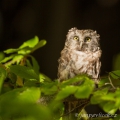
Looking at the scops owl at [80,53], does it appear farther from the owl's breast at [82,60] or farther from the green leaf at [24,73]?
the green leaf at [24,73]

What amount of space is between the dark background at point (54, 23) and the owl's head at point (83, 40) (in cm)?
21

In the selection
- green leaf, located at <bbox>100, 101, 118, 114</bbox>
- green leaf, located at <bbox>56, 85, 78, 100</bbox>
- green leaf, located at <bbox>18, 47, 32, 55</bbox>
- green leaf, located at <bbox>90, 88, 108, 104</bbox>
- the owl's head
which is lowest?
green leaf, located at <bbox>100, 101, 118, 114</bbox>

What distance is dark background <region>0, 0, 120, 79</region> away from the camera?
40.9 inches

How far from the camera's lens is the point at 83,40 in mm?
751

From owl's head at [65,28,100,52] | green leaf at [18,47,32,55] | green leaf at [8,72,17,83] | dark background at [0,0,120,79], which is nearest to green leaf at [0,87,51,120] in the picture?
green leaf at [8,72,17,83]

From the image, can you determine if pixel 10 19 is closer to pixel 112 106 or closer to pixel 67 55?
pixel 67 55

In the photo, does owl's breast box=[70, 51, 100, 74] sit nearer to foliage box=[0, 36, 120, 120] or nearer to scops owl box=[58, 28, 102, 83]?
scops owl box=[58, 28, 102, 83]

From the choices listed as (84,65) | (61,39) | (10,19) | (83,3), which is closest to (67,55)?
(84,65)

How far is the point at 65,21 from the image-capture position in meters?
1.04

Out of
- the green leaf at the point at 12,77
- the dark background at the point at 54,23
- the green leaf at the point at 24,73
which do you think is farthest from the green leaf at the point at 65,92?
the dark background at the point at 54,23

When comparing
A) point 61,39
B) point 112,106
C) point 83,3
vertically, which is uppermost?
point 83,3

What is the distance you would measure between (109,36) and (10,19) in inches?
17.5

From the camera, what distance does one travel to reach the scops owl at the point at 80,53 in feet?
2.44

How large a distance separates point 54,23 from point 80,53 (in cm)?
35
